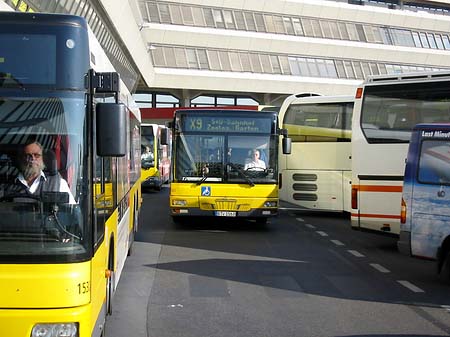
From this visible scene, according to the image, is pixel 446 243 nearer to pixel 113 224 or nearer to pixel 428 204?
pixel 428 204

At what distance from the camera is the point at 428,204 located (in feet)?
28.5

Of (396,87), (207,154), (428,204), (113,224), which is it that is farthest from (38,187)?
(207,154)

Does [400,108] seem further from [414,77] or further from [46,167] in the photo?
[46,167]

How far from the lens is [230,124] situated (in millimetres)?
14312

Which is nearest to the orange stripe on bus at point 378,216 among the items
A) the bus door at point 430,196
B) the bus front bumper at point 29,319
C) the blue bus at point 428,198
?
the blue bus at point 428,198

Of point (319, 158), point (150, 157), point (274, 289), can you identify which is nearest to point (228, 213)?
point (319, 158)

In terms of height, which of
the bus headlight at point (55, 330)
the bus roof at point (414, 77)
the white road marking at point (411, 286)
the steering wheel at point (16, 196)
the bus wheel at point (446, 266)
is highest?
the bus roof at point (414, 77)

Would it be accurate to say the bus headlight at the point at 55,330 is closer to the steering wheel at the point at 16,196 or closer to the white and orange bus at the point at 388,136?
the steering wheel at the point at 16,196

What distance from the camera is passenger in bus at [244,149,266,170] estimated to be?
558 inches


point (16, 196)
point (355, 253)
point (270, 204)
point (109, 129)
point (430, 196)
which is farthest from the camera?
point (270, 204)

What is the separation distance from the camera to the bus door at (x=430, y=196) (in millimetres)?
8531

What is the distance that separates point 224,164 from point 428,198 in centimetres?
617

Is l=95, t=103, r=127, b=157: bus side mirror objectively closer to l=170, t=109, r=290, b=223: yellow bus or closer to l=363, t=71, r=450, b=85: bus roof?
l=363, t=71, r=450, b=85: bus roof

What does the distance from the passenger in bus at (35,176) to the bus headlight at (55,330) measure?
32.4 inches
